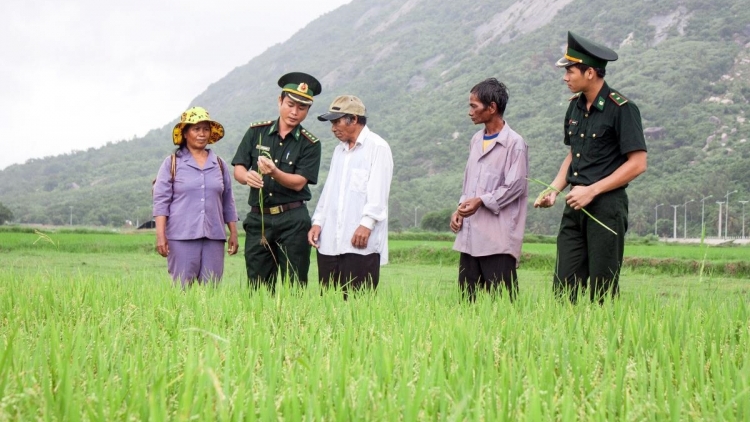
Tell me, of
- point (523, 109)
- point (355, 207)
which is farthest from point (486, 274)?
point (523, 109)

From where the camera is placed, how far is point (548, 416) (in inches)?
71.1

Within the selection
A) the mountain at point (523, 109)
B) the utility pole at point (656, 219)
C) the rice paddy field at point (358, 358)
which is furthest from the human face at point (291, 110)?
the mountain at point (523, 109)

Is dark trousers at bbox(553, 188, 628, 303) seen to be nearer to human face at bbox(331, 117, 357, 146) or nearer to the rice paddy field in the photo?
the rice paddy field

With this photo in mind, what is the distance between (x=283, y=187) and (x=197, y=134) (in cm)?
61

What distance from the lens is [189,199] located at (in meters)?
5.12

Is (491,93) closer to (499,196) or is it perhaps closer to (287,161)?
(499,196)

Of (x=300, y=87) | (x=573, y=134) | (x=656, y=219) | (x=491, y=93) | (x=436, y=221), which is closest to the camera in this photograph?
(x=573, y=134)

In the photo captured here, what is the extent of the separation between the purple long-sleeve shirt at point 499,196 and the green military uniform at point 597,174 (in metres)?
0.32

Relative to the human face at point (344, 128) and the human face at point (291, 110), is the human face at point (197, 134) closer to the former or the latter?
the human face at point (291, 110)

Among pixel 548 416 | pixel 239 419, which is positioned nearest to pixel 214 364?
pixel 239 419

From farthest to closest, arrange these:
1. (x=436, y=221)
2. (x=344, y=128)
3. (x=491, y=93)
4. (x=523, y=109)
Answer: (x=523, y=109)
(x=436, y=221)
(x=344, y=128)
(x=491, y=93)

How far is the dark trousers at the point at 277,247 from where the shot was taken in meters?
4.97

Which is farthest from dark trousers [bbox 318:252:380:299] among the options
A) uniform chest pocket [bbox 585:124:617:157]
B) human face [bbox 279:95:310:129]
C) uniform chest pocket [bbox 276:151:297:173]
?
uniform chest pocket [bbox 585:124:617:157]

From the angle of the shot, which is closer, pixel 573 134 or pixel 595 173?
pixel 595 173
